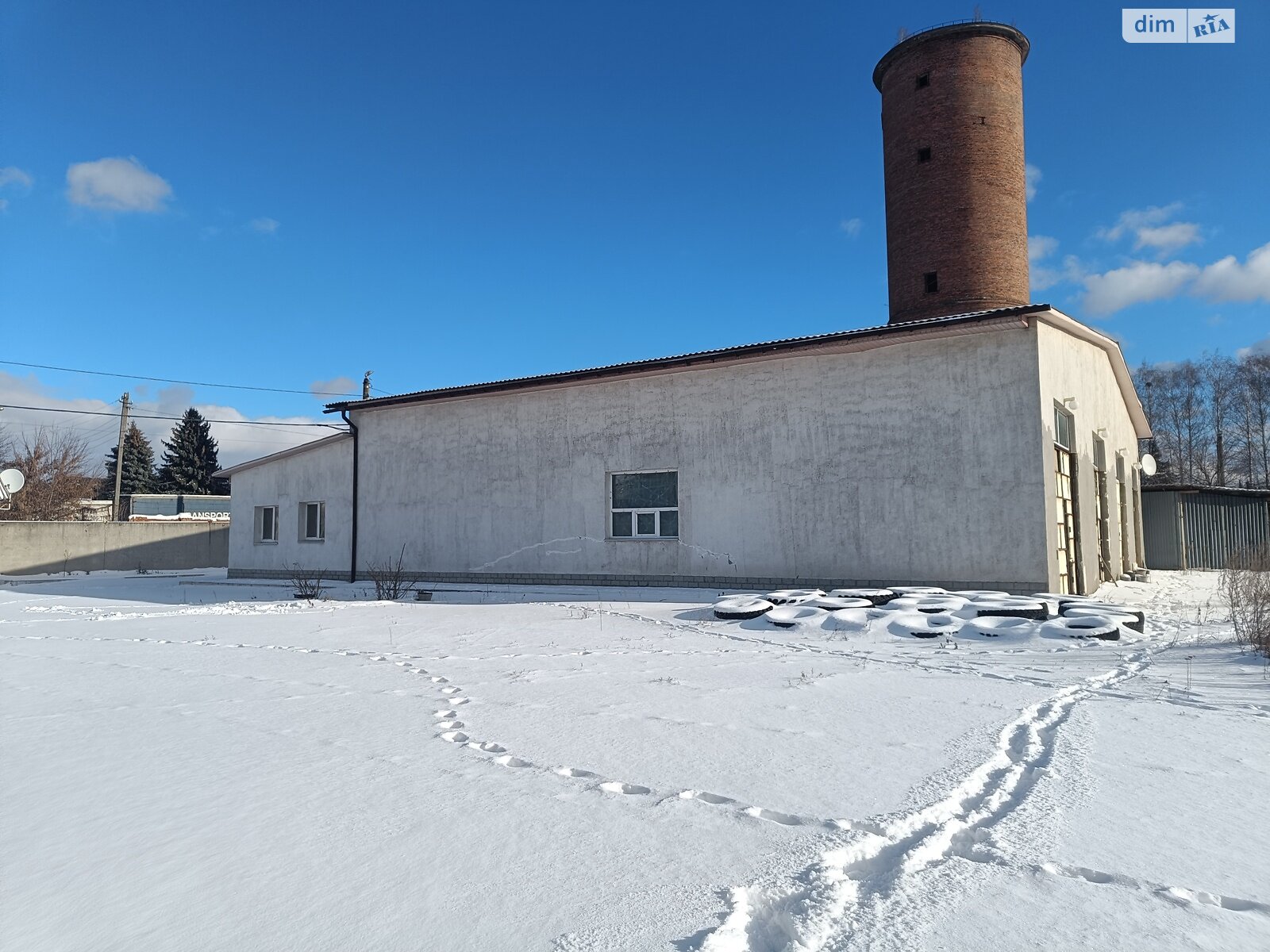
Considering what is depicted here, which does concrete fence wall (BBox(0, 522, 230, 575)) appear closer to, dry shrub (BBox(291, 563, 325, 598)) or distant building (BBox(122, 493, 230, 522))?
dry shrub (BBox(291, 563, 325, 598))

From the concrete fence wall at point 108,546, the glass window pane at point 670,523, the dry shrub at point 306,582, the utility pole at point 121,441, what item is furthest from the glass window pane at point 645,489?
the utility pole at point 121,441

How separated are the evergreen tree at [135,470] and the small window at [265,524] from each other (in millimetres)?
40976

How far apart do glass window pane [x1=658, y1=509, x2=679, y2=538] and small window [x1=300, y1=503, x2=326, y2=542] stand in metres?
9.03

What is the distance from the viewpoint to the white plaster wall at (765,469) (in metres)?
11.9

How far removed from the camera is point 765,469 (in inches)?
533

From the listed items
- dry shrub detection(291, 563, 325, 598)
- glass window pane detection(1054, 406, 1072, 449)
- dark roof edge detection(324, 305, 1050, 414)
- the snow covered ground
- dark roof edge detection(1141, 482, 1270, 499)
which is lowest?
the snow covered ground

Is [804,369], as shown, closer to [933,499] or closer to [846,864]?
[933,499]

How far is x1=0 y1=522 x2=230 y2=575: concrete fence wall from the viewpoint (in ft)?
90.0

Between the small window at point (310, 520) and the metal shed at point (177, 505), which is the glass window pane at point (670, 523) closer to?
the small window at point (310, 520)

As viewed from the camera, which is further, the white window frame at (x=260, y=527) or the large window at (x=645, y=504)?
the white window frame at (x=260, y=527)

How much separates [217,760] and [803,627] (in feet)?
22.4

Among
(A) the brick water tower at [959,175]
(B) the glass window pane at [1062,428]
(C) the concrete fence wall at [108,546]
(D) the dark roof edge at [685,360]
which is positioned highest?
(A) the brick water tower at [959,175]

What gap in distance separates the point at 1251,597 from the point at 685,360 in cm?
852

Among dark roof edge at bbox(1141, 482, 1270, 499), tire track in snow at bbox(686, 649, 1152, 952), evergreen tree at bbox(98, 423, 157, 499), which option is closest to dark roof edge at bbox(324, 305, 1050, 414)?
tire track in snow at bbox(686, 649, 1152, 952)
